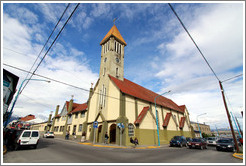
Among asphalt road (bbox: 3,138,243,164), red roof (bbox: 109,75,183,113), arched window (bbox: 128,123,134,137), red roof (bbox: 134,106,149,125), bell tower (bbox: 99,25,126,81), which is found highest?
bell tower (bbox: 99,25,126,81)

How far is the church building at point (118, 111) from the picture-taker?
20.0 m

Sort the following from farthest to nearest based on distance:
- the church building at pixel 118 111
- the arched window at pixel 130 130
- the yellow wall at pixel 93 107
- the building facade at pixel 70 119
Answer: the building facade at pixel 70 119 → the yellow wall at pixel 93 107 → the church building at pixel 118 111 → the arched window at pixel 130 130

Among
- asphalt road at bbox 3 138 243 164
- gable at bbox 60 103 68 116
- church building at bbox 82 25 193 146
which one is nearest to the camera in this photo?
asphalt road at bbox 3 138 243 164

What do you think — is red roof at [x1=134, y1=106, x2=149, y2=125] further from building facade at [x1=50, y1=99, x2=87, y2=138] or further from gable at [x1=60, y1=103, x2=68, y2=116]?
gable at [x1=60, y1=103, x2=68, y2=116]

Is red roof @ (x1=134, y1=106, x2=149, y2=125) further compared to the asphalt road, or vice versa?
red roof @ (x1=134, y1=106, x2=149, y2=125)

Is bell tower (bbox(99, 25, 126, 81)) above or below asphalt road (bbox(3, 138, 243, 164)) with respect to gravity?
above

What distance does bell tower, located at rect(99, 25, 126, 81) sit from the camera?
26578mm

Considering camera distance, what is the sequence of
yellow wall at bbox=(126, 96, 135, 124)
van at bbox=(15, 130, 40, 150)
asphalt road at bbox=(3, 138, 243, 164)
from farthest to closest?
yellow wall at bbox=(126, 96, 135, 124) → van at bbox=(15, 130, 40, 150) → asphalt road at bbox=(3, 138, 243, 164)

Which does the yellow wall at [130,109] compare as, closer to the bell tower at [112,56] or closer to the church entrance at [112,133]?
the church entrance at [112,133]

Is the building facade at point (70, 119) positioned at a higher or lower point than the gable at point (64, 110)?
lower

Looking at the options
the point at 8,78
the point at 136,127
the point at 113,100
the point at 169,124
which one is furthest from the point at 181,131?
the point at 8,78

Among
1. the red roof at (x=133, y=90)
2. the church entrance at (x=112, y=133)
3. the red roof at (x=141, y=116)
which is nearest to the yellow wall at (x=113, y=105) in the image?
the red roof at (x=133, y=90)

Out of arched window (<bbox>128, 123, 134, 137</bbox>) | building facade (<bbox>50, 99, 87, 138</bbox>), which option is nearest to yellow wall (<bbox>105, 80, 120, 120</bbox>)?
arched window (<bbox>128, 123, 134, 137</bbox>)

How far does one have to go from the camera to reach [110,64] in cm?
2625
